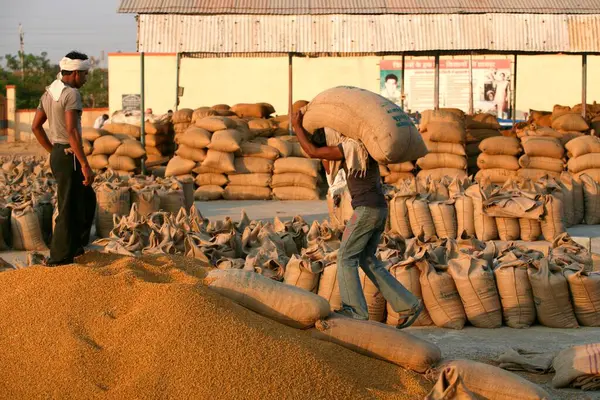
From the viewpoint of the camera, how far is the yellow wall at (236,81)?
1198 inches

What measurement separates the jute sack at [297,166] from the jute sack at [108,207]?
4.52 meters

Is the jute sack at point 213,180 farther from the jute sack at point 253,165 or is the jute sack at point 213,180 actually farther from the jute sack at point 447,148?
the jute sack at point 447,148

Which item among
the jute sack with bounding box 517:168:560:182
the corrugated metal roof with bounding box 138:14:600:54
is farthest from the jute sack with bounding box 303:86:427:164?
the corrugated metal roof with bounding box 138:14:600:54

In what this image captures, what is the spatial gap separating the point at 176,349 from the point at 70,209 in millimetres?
2251

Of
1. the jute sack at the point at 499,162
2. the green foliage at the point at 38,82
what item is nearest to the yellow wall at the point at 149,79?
the green foliage at the point at 38,82

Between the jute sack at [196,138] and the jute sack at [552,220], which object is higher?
the jute sack at [196,138]

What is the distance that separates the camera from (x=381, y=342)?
14.5 feet

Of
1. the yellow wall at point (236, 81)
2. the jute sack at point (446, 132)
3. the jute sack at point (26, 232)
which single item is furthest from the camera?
the yellow wall at point (236, 81)

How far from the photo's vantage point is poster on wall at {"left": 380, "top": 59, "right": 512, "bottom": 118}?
1213 inches

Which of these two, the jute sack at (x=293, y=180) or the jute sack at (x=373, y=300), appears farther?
the jute sack at (x=293, y=180)

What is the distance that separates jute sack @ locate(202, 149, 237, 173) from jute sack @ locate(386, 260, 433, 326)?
8.66m

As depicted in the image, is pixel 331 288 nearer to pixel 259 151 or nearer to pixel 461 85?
pixel 259 151

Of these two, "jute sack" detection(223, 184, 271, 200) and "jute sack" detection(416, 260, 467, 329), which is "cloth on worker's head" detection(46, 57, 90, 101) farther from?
"jute sack" detection(223, 184, 271, 200)

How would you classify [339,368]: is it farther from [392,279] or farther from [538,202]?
[538,202]
